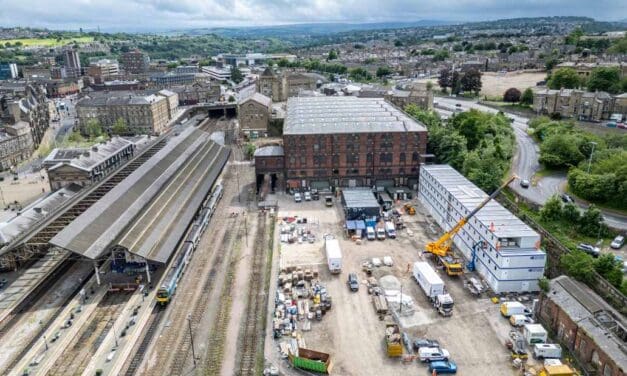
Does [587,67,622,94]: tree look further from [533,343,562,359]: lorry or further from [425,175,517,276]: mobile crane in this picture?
[533,343,562,359]: lorry

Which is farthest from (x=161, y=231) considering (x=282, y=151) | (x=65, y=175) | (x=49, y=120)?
(x=49, y=120)

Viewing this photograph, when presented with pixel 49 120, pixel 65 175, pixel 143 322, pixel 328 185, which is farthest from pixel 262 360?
pixel 49 120

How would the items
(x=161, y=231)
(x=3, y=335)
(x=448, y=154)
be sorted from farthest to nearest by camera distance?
(x=448, y=154) < (x=161, y=231) < (x=3, y=335)

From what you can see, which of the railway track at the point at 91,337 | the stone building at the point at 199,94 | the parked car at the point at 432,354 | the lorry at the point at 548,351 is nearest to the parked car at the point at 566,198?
the lorry at the point at 548,351

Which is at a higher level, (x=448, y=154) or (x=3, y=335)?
(x=448, y=154)

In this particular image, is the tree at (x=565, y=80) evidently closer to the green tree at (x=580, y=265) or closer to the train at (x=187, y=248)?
the green tree at (x=580, y=265)

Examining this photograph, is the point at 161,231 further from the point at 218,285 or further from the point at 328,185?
the point at 328,185

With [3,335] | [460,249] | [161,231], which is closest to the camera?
[3,335]

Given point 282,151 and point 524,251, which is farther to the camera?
point 282,151
